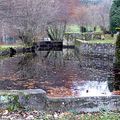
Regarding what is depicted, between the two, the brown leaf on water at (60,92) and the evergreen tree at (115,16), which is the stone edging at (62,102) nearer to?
the brown leaf on water at (60,92)

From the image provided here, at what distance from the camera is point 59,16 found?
48.3 meters

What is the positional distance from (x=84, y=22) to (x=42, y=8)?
13.8m

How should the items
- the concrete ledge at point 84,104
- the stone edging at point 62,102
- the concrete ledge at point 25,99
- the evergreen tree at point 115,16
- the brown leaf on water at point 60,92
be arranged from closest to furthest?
the concrete ledge at point 25,99 < the stone edging at point 62,102 < the concrete ledge at point 84,104 < the brown leaf on water at point 60,92 < the evergreen tree at point 115,16

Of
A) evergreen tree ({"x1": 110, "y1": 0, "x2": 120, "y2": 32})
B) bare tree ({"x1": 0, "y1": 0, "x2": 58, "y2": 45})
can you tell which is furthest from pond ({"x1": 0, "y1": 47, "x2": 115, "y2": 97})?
bare tree ({"x1": 0, "y1": 0, "x2": 58, "y2": 45})

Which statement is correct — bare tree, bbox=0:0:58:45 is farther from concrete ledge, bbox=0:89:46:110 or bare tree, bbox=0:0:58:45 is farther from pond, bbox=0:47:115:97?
concrete ledge, bbox=0:89:46:110

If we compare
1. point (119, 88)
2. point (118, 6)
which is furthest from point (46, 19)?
point (119, 88)

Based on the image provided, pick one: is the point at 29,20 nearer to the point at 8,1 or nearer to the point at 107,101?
the point at 8,1

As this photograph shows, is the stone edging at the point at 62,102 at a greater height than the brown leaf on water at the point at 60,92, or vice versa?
the stone edging at the point at 62,102

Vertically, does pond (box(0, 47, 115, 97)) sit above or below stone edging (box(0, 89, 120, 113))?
below

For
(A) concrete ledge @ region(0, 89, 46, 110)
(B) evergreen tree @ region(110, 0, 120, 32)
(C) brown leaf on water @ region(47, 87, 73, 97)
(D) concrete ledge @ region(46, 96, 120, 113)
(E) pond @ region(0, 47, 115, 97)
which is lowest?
(E) pond @ region(0, 47, 115, 97)

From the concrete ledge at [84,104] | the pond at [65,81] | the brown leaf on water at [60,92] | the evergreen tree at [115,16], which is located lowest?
the pond at [65,81]

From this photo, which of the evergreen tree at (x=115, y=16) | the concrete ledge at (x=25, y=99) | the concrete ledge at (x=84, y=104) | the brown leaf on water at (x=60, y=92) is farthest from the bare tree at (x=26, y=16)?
the concrete ledge at (x=25, y=99)

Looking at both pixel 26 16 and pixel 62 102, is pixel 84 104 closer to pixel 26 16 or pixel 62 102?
pixel 62 102

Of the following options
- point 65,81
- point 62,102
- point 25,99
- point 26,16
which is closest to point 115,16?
point 26,16
